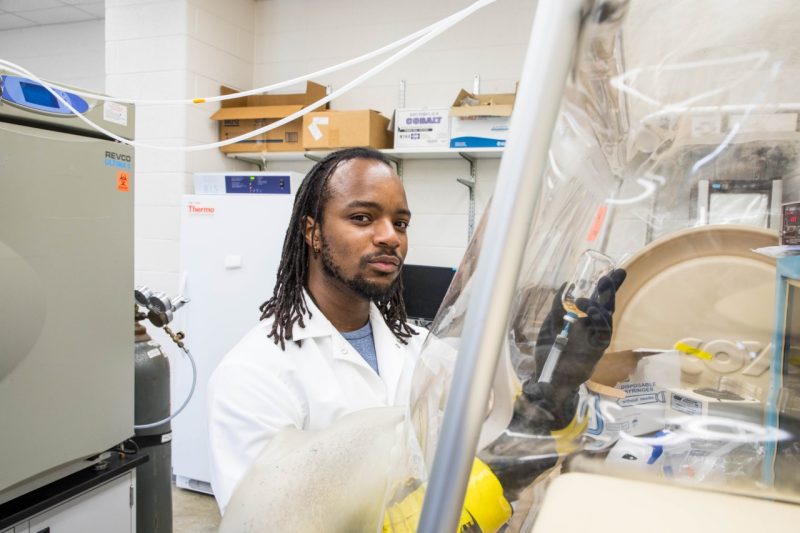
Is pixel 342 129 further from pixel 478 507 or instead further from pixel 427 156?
pixel 478 507

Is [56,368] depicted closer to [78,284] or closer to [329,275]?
[78,284]

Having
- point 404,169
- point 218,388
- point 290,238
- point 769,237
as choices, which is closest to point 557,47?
point 769,237

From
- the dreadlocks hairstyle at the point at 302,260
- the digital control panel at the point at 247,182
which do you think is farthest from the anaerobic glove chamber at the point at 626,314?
the digital control panel at the point at 247,182

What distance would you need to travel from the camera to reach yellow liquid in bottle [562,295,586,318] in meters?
0.62

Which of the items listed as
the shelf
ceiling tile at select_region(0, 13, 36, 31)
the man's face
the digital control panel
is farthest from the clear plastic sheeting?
ceiling tile at select_region(0, 13, 36, 31)

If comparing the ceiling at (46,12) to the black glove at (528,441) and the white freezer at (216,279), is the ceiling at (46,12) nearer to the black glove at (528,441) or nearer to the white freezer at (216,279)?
the white freezer at (216,279)

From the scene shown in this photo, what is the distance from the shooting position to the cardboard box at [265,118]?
3051 mm

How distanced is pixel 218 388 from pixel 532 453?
2.24 feet

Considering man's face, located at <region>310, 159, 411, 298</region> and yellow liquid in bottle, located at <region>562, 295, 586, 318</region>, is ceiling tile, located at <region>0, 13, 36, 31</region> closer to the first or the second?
man's face, located at <region>310, 159, 411, 298</region>

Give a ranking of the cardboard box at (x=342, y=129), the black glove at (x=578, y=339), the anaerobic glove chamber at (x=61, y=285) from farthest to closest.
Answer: the cardboard box at (x=342, y=129) → the anaerobic glove chamber at (x=61, y=285) → the black glove at (x=578, y=339)

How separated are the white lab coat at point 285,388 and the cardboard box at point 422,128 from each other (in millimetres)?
1798

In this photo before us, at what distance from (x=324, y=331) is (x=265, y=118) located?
2.21 m

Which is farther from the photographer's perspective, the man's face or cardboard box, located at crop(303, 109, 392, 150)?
cardboard box, located at crop(303, 109, 392, 150)

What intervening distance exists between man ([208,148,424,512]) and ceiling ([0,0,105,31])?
11.9 ft
